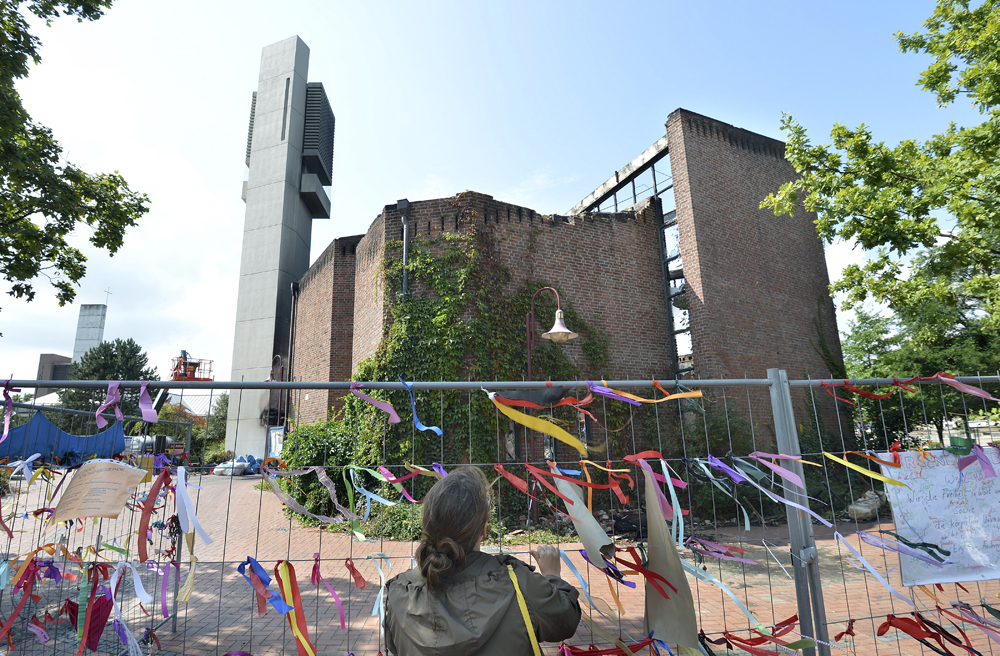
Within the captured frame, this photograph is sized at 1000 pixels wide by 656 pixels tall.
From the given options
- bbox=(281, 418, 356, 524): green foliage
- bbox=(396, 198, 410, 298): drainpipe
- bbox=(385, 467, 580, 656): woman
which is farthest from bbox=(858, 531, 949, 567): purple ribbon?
bbox=(396, 198, 410, 298): drainpipe

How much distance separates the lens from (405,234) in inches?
407

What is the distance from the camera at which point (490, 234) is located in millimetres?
10477

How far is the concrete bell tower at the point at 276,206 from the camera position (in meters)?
18.2

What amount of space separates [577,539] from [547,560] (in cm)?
360

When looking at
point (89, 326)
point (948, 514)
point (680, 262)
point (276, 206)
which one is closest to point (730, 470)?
point (948, 514)

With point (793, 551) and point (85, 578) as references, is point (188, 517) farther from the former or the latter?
point (793, 551)

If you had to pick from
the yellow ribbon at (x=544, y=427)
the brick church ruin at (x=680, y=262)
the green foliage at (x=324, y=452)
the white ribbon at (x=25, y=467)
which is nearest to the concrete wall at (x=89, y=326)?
the brick church ruin at (x=680, y=262)

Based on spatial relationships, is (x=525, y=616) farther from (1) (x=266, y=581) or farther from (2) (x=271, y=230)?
(2) (x=271, y=230)

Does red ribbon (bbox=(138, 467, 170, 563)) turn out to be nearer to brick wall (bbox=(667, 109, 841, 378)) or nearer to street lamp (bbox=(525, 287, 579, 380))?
street lamp (bbox=(525, 287, 579, 380))

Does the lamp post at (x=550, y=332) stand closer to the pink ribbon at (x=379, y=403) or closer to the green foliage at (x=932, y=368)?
the pink ribbon at (x=379, y=403)

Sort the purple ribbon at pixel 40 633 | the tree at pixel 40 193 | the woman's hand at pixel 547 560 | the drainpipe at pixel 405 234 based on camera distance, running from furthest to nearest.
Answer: the drainpipe at pixel 405 234 → the tree at pixel 40 193 → the purple ribbon at pixel 40 633 → the woman's hand at pixel 547 560

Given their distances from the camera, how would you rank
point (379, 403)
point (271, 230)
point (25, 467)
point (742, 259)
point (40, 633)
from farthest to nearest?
1. point (271, 230)
2. point (742, 259)
3. point (40, 633)
4. point (25, 467)
5. point (379, 403)

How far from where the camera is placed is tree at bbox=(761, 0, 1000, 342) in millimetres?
7699

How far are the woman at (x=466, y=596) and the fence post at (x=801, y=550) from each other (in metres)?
1.74
